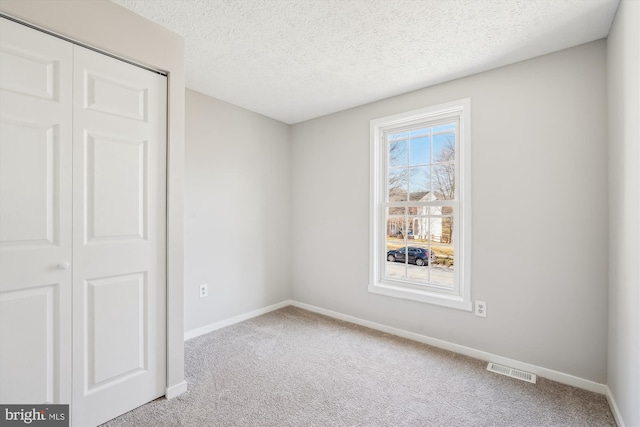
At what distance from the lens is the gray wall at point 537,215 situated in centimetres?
206

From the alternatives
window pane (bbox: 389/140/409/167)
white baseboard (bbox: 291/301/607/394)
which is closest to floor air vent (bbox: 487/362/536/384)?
white baseboard (bbox: 291/301/607/394)

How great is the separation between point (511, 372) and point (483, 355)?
23 cm

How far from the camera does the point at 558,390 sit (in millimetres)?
2057

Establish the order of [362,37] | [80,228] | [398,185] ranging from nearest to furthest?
[80,228] → [362,37] → [398,185]

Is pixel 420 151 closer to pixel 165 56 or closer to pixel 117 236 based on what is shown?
pixel 165 56

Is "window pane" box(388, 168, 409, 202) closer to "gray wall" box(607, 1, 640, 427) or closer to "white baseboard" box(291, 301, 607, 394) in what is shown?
"white baseboard" box(291, 301, 607, 394)

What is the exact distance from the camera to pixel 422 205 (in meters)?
2.96

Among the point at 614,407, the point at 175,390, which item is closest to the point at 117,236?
the point at 175,390

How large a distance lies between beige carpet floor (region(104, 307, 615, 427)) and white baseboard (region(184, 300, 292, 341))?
9cm

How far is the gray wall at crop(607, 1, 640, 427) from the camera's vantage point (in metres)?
1.47

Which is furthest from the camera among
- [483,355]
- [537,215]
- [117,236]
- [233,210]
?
[233,210]

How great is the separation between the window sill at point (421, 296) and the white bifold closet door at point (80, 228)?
2.04 m

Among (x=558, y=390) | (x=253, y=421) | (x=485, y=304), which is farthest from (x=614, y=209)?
(x=253, y=421)

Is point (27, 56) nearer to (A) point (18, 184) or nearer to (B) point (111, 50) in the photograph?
(B) point (111, 50)
